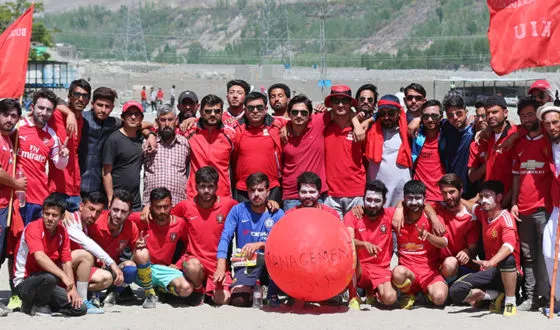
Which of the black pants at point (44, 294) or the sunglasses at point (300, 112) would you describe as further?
the sunglasses at point (300, 112)

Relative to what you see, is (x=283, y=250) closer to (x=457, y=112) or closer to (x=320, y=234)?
(x=320, y=234)

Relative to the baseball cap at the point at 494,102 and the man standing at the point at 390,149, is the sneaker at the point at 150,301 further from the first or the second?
the baseball cap at the point at 494,102

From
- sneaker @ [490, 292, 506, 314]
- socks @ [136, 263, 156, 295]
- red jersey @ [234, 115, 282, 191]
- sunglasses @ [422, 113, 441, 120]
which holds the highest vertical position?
sunglasses @ [422, 113, 441, 120]

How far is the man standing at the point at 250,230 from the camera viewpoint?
9.34 metres

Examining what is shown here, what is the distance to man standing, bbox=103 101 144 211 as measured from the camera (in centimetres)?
980

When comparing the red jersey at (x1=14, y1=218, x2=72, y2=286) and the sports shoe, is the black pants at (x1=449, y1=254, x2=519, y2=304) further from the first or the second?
the red jersey at (x1=14, y1=218, x2=72, y2=286)

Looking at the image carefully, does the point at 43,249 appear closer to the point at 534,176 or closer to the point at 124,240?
the point at 124,240

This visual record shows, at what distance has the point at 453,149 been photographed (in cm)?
981

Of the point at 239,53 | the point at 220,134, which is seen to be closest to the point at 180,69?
the point at 239,53

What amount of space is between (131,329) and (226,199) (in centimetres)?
209

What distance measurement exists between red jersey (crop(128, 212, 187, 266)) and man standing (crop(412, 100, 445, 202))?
2788 millimetres

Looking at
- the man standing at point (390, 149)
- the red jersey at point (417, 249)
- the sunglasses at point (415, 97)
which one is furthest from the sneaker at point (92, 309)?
the sunglasses at point (415, 97)

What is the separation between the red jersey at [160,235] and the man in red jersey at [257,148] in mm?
910

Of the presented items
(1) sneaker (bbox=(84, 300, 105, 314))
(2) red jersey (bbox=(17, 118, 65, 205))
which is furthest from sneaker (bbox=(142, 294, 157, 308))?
(2) red jersey (bbox=(17, 118, 65, 205))
